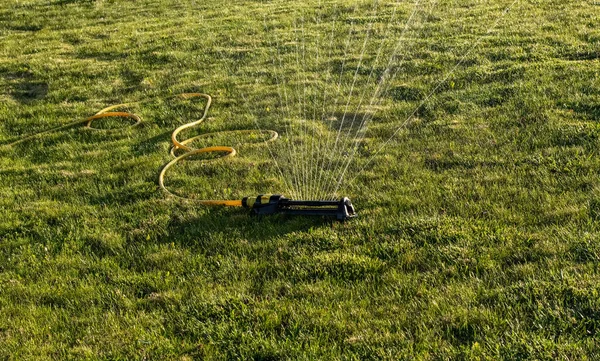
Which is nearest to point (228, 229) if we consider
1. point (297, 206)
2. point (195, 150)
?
point (297, 206)

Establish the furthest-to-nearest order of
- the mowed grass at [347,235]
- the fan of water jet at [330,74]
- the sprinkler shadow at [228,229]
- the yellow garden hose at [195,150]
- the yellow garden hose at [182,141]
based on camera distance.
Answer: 1. the fan of water jet at [330,74]
2. the yellow garden hose at [182,141]
3. the yellow garden hose at [195,150]
4. the sprinkler shadow at [228,229]
5. the mowed grass at [347,235]

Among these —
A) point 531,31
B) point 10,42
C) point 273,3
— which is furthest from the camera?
point 273,3

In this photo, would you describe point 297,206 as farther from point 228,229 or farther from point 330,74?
point 330,74

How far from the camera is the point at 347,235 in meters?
4.72

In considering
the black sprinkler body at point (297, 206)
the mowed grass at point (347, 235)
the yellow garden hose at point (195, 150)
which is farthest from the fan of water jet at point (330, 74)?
the yellow garden hose at point (195, 150)

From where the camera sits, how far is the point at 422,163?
575cm

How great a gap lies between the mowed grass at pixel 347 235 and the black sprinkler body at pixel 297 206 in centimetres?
9

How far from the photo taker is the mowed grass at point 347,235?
3.73m

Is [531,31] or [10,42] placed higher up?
[531,31]

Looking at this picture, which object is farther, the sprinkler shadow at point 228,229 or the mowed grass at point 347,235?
the sprinkler shadow at point 228,229

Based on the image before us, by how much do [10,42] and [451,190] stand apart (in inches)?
391

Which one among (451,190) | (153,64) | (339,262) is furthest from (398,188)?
(153,64)

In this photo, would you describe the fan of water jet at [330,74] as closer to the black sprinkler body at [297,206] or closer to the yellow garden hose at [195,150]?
the black sprinkler body at [297,206]

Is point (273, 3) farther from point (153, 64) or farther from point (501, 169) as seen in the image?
point (501, 169)
